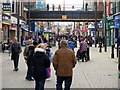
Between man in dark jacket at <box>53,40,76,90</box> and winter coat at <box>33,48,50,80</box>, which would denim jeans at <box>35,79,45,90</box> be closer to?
winter coat at <box>33,48,50,80</box>

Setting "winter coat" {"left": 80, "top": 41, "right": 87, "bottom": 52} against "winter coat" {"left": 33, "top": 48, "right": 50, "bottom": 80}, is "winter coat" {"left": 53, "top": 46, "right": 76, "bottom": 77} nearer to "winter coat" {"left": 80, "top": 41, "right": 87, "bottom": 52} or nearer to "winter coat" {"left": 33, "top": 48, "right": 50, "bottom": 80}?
"winter coat" {"left": 33, "top": 48, "right": 50, "bottom": 80}

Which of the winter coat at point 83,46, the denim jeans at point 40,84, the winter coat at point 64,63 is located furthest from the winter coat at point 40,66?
the winter coat at point 83,46

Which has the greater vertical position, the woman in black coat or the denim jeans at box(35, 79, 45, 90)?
the woman in black coat

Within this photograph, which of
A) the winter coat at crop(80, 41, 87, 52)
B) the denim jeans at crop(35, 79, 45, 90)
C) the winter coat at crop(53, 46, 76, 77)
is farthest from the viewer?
the winter coat at crop(80, 41, 87, 52)

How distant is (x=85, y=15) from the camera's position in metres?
66.1

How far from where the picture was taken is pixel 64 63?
1014 centimetres

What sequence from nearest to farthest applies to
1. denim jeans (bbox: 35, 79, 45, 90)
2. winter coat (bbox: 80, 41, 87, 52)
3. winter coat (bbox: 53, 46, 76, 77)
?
1. winter coat (bbox: 53, 46, 76, 77)
2. denim jeans (bbox: 35, 79, 45, 90)
3. winter coat (bbox: 80, 41, 87, 52)

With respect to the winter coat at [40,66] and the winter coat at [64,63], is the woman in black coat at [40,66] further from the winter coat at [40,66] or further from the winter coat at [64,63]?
the winter coat at [64,63]

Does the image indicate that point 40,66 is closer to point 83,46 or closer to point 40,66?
point 40,66

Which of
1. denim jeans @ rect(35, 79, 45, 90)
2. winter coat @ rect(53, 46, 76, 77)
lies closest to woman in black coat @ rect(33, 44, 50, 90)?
denim jeans @ rect(35, 79, 45, 90)

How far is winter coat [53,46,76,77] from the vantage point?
10086mm

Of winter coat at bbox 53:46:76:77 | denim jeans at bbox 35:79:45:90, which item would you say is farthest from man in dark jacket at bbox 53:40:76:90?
denim jeans at bbox 35:79:45:90

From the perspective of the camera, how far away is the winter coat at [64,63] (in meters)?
10.1

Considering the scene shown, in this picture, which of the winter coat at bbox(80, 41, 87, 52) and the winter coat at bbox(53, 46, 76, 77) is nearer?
the winter coat at bbox(53, 46, 76, 77)
